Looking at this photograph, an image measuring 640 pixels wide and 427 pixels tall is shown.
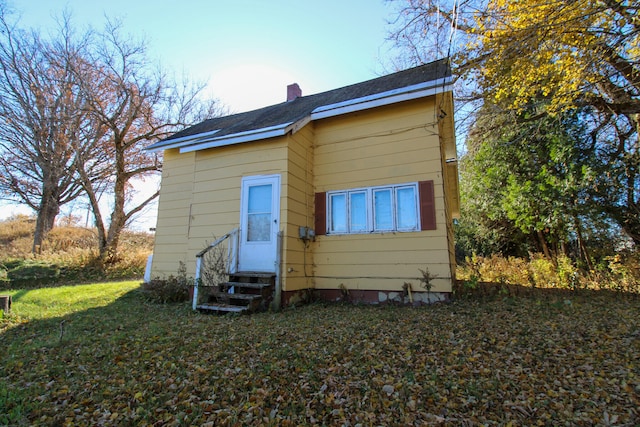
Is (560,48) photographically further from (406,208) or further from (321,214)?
(321,214)

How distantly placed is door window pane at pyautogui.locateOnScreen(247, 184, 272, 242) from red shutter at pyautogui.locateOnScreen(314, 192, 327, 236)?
119 cm

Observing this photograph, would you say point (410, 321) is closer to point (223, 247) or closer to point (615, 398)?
point (615, 398)

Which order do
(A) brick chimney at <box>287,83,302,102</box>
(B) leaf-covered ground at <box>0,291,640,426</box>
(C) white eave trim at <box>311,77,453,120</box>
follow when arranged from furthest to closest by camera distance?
(A) brick chimney at <box>287,83,302,102</box>
(C) white eave trim at <box>311,77,453,120</box>
(B) leaf-covered ground at <box>0,291,640,426</box>

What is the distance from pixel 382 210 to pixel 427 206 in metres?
0.93

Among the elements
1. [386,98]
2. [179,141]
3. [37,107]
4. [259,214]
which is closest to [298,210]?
[259,214]

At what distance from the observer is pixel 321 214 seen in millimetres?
7242

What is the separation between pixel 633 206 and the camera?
28.2 ft

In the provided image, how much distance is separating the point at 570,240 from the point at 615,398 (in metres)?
9.30

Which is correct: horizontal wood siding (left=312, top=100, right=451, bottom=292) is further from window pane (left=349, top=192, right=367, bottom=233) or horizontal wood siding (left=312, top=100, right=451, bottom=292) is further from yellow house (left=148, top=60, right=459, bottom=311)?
window pane (left=349, top=192, right=367, bottom=233)

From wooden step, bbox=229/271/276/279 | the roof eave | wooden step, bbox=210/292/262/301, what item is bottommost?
wooden step, bbox=210/292/262/301

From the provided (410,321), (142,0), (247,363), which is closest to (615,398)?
(410,321)

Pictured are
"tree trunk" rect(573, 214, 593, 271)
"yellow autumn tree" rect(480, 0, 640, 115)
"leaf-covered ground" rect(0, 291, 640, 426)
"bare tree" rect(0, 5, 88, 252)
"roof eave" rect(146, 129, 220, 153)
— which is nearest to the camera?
"leaf-covered ground" rect(0, 291, 640, 426)

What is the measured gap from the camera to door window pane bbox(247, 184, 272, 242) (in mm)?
6625

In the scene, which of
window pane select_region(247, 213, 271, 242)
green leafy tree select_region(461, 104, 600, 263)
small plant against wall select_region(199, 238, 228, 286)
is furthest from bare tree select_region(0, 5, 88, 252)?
green leafy tree select_region(461, 104, 600, 263)
